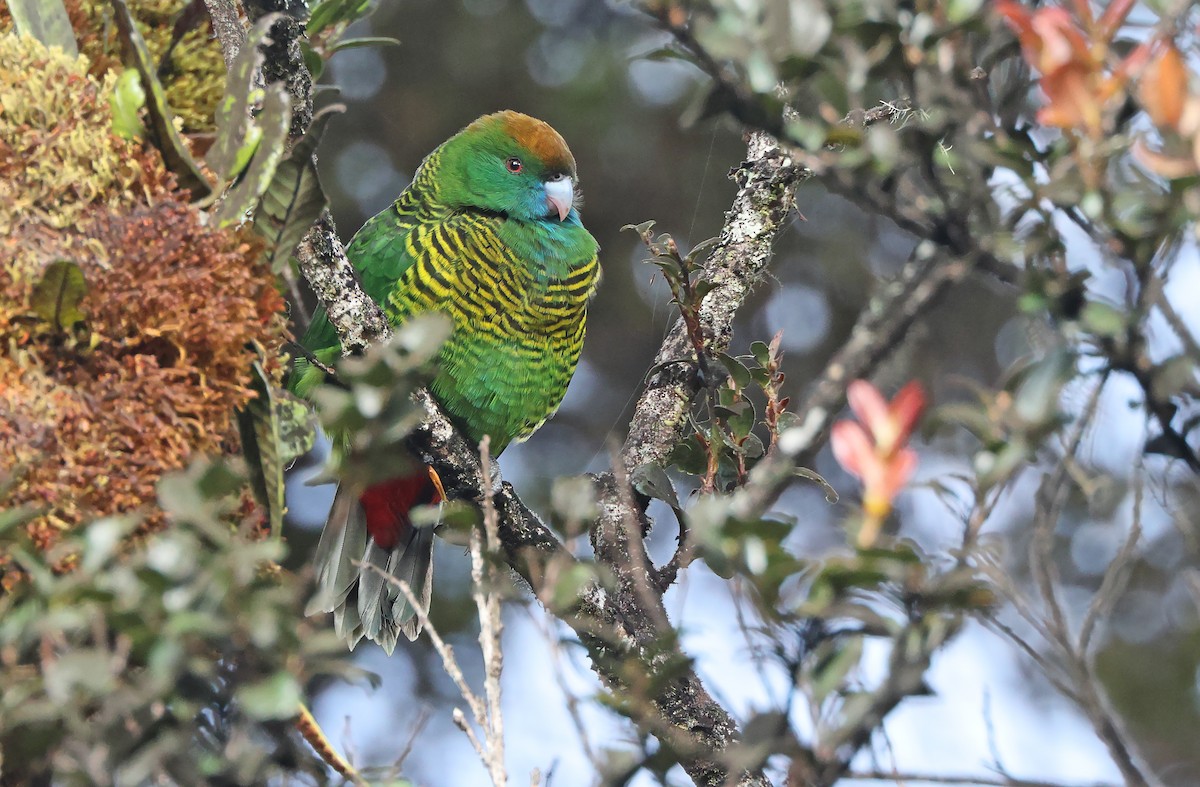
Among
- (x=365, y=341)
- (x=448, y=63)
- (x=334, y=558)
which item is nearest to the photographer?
(x=365, y=341)

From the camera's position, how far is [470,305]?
2.86 meters

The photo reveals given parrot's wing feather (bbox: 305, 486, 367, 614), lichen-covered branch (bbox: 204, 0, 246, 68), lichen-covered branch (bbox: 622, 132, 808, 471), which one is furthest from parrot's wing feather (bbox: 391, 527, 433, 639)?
lichen-covered branch (bbox: 204, 0, 246, 68)

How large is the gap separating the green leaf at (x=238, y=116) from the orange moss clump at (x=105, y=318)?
0.07m

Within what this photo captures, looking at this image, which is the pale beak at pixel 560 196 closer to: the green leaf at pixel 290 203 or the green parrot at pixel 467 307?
the green parrot at pixel 467 307

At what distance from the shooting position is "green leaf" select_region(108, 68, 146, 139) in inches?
53.5

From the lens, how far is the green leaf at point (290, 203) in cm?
143

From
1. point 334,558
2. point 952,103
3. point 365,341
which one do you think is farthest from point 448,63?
point 952,103

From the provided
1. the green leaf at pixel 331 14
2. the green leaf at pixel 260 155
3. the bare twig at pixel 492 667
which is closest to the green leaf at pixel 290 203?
the green leaf at pixel 260 155

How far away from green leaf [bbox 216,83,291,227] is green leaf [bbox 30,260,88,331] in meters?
0.19

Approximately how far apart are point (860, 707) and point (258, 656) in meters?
0.53

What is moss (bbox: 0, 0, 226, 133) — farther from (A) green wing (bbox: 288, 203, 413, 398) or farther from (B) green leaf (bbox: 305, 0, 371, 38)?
(A) green wing (bbox: 288, 203, 413, 398)

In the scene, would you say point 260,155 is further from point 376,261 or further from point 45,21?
point 376,261

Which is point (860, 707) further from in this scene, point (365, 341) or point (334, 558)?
point (334, 558)

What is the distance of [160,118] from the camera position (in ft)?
4.56
